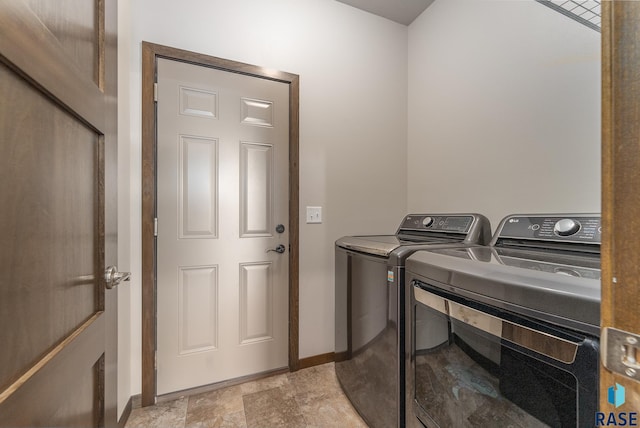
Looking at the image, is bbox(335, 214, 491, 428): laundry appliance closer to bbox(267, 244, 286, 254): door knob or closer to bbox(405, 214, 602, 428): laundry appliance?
bbox(405, 214, 602, 428): laundry appliance

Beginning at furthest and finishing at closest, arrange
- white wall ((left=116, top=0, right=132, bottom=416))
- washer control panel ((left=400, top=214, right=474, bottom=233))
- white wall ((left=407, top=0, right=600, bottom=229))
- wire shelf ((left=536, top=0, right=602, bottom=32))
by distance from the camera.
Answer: washer control panel ((left=400, top=214, right=474, bottom=233)), white wall ((left=116, top=0, right=132, bottom=416)), white wall ((left=407, top=0, right=600, bottom=229)), wire shelf ((left=536, top=0, right=602, bottom=32))

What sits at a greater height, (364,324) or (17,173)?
(17,173)

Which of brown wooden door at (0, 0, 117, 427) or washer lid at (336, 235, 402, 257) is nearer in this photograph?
brown wooden door at (0, 0, 117, 427)

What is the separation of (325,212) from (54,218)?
62.5 inches

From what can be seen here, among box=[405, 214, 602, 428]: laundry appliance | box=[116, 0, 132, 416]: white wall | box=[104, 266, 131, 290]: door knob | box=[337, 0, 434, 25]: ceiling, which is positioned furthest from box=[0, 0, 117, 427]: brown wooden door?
box=[337, 0, 434, 25]: ceiling

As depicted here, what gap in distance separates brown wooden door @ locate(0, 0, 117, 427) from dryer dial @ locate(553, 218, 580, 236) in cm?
162

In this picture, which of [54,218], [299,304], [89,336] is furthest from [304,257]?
[54,218]

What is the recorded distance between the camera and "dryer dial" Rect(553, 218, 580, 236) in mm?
1081

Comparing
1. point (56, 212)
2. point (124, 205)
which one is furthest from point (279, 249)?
point (56, 212)

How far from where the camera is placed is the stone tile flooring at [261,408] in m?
1.45

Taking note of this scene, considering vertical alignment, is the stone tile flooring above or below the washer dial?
below

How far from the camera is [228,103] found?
69.2 inches

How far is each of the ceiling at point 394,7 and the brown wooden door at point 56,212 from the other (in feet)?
6.20

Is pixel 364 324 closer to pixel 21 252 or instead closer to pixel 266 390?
pixel 266 390
